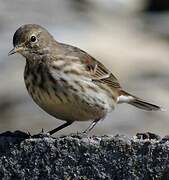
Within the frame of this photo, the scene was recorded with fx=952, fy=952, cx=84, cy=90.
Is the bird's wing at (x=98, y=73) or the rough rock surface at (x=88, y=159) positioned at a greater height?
the bird's wing at (x=98, y=73)

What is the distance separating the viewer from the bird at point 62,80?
827 centimetres

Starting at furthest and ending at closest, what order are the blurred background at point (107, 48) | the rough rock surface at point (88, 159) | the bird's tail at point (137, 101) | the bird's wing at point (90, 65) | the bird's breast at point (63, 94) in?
the blurred background at point (107, 48)
the bird's tail at point (137, 101)
the bird's wing at point (90, 65)
the bird's breast at point (63, 94)
the rough rock surface at point (88, 159)

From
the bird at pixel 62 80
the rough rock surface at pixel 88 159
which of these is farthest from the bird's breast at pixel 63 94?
the rough rock surface at pixel 88 159

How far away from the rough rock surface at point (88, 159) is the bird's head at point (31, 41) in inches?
80.1

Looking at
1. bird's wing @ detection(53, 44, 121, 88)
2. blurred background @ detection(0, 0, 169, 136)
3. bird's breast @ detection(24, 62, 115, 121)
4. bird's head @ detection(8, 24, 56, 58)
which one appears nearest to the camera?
bird's breast @ detection(24, 62, 115, 121)

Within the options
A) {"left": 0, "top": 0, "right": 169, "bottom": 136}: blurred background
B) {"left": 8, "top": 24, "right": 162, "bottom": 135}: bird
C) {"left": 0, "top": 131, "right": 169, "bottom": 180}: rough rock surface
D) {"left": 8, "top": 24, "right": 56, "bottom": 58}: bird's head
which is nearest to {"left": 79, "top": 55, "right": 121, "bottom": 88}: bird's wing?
{"left": 8, "top": 24, "right": 162, "bottom": 135}: bird

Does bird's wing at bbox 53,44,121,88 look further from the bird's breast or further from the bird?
the bird's breast

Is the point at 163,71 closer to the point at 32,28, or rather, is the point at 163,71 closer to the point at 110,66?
the point at 110,66

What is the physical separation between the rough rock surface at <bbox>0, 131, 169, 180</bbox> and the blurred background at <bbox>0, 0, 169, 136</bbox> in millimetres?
5635

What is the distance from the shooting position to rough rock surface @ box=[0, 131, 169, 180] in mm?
6340

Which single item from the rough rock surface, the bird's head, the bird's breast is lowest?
the rough rock surface

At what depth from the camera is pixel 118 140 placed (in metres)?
6.42

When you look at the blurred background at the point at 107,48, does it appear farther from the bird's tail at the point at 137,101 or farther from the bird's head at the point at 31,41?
the bird's head at the point at 31,41

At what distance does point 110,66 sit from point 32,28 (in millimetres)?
7209
